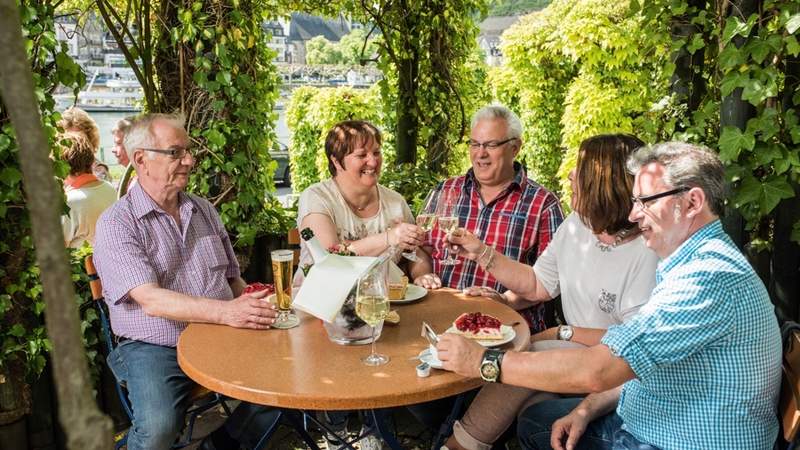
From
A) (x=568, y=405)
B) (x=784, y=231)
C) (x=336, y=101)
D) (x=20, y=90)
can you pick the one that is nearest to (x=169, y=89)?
(x=568, y=405)

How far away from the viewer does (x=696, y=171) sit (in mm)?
1743

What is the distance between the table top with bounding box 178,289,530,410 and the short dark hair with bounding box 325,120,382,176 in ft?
3.06

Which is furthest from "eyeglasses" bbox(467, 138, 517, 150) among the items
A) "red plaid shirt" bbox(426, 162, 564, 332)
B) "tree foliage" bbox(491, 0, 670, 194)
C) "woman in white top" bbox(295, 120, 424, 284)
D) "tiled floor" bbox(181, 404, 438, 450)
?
"tree foliage" bbox(491, 0, 670, 194)

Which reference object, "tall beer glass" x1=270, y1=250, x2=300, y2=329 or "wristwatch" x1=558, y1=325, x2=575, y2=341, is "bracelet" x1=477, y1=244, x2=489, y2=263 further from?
"tall beer glass" x1=270, y1=250, x2=300, y2=329

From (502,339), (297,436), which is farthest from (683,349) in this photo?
(297,436)

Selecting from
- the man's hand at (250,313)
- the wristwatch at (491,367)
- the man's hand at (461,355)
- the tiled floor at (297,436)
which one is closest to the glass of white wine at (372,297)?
the man's hand at (461,355)

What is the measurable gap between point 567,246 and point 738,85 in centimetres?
84

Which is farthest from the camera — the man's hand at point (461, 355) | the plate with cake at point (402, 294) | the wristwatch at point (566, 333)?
the plate with cake at point (402, 294)

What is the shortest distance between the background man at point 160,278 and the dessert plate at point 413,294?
0.52 m

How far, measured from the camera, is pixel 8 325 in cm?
280

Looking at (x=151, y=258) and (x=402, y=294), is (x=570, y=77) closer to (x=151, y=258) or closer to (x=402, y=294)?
(x=402, y=294)

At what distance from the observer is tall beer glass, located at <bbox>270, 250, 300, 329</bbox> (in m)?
2.23

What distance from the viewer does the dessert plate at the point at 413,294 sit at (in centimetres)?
257

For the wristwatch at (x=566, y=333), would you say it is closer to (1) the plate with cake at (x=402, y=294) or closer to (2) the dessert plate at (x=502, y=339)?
(2) the dessert plate at (x=502, y=339)
